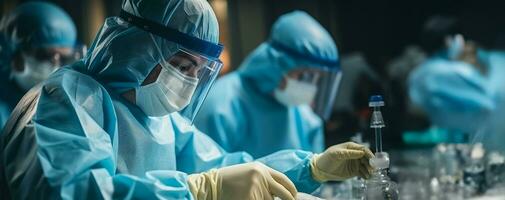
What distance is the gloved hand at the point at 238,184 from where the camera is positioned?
5.52 feet

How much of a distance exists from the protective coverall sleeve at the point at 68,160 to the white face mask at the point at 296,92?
4.69 feet

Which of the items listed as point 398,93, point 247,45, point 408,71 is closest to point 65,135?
point 247,45

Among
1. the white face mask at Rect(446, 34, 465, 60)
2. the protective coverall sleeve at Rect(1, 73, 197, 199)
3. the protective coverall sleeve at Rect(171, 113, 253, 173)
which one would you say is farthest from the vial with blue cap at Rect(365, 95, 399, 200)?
the white face mask at Rect(446, 34, 465, 60)

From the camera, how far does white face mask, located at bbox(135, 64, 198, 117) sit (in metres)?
1.86

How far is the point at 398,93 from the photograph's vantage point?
416cm

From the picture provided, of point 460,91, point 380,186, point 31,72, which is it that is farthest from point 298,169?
point 460,91

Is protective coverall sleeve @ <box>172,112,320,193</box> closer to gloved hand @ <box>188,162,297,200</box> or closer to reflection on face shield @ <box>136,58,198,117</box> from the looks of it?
reflection on face shield @ <box>136,58,198,117</box>

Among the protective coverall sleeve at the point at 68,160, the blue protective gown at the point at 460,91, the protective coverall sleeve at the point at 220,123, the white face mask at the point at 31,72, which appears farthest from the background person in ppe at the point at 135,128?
the blue protective gown at the point at 460,91

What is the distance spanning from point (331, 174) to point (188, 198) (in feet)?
1.82

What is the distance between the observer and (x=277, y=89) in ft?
10.0

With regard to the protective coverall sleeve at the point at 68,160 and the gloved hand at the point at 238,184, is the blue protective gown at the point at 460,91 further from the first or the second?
the protective coverall sleeve at the point at 68,160

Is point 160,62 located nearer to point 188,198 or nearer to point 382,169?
point 188,198

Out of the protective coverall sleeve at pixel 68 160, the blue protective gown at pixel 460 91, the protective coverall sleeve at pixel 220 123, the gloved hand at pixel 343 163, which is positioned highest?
the protective coverall sleeve at pixel 68 160

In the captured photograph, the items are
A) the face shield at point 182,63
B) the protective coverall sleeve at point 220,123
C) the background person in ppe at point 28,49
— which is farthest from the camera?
the background person in ppe at point 28,49
